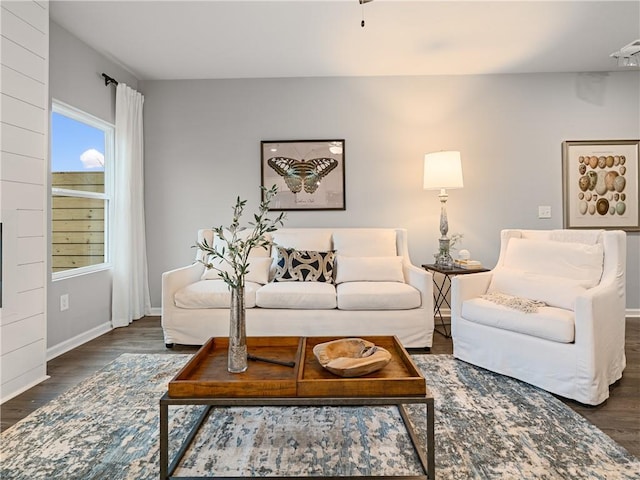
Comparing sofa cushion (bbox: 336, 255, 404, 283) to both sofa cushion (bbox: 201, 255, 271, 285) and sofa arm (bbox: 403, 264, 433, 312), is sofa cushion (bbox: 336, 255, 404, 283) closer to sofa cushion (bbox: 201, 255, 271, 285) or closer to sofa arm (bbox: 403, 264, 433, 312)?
sofa arm (bbox: 403, 264, 433, 312)

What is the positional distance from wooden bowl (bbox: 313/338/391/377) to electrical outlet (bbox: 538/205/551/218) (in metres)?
3.09

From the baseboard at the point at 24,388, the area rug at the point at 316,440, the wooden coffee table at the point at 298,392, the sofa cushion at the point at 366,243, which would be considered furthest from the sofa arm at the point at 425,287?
the baseboard at the point at 24,388

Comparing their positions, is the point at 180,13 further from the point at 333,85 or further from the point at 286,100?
the point at 333,85

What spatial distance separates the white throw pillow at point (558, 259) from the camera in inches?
96.0

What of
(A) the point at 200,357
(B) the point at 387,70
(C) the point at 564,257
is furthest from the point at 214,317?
(B) the point at 387,70

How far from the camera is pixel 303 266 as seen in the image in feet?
10.8

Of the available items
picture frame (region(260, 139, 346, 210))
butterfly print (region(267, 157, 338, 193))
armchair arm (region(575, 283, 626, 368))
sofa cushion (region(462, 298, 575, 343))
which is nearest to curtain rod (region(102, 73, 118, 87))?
picture frame (region(260, 139, 346, 210))

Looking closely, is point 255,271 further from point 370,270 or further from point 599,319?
point 599,319

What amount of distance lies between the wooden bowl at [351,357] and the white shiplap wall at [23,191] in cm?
186

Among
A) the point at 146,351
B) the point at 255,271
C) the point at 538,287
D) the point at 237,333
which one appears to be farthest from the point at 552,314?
the point at 146,351

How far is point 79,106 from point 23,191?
48.8 inches

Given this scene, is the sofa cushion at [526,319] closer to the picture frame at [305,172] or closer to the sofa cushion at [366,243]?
the sofa cushion at [366,243]

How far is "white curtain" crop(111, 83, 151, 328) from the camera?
3613mm

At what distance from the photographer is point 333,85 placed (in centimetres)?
395
